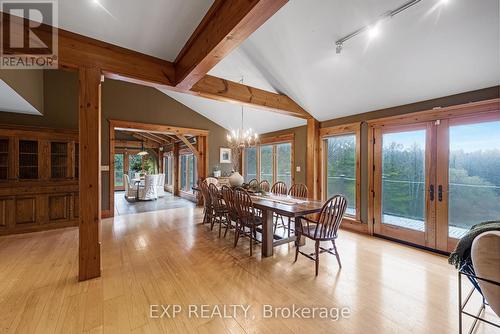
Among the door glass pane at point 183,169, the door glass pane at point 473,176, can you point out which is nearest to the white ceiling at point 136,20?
the door glass pane at point 473,176

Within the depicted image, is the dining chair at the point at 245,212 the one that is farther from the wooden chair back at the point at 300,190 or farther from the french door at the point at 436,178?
the french door at the point at 436,178

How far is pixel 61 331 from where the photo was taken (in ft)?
5.32

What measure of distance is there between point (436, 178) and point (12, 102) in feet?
21.7

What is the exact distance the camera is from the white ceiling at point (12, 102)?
104 inches

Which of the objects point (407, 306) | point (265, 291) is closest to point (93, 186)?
point (265, 291)

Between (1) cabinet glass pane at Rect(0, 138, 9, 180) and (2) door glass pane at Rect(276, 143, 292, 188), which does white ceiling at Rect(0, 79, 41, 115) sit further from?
(2) door glass pane at Rect(276, 143, 292, 188)

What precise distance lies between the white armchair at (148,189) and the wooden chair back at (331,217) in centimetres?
678

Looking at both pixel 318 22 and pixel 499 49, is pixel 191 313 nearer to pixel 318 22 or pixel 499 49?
pixel 318 22

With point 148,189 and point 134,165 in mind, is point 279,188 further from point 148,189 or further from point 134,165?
point 134,165

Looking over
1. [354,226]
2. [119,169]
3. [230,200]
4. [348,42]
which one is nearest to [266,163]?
[354,226]

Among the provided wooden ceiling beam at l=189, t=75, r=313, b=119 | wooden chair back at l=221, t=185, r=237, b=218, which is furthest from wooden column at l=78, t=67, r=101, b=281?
wooden chair back at l=221, t=185, r=237, b=218

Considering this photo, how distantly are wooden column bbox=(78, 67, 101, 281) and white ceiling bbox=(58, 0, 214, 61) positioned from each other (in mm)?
427

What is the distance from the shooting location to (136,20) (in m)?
2.13

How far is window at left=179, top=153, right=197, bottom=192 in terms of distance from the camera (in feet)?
27.1
